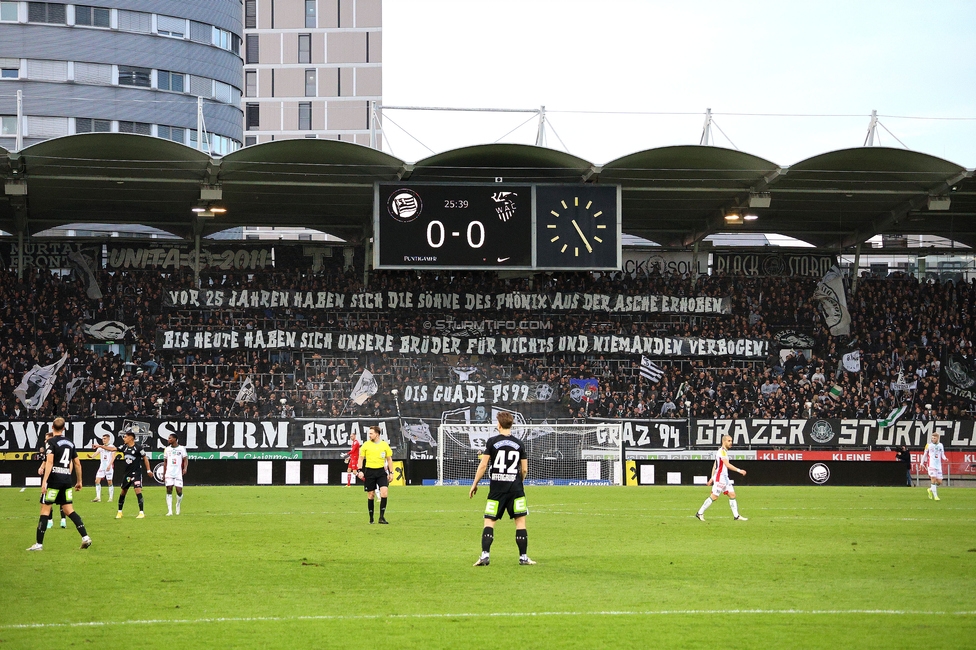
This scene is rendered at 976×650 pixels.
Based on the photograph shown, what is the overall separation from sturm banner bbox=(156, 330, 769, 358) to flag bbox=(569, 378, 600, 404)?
1.67m

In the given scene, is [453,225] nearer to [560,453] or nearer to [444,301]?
[444,301]

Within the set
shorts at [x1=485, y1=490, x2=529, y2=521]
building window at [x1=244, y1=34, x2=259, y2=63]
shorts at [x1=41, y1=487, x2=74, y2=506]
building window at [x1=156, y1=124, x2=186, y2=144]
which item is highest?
building window at [x1=244, y1=34, x2=259, y2=63]

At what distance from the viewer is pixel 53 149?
119ft

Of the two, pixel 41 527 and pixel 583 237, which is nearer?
pixel 41 527

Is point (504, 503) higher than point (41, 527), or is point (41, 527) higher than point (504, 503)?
point (504, 503)

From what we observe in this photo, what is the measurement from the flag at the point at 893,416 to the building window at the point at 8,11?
62.0 metres

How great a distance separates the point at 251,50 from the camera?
104 m

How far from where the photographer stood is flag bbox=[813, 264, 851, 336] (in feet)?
151

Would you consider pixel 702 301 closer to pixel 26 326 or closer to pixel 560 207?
pixel 560 207

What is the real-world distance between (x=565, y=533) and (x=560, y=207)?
20.5 m

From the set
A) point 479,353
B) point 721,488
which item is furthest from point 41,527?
point 479,353

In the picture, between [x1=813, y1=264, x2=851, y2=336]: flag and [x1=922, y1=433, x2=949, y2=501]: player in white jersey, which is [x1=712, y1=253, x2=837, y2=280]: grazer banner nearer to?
[x1=813, y1=264, x2=851, y2=336]: flag

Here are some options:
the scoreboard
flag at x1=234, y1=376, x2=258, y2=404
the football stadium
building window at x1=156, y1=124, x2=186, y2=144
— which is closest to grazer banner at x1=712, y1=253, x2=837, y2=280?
the football stadium

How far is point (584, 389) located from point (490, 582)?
29984mm
